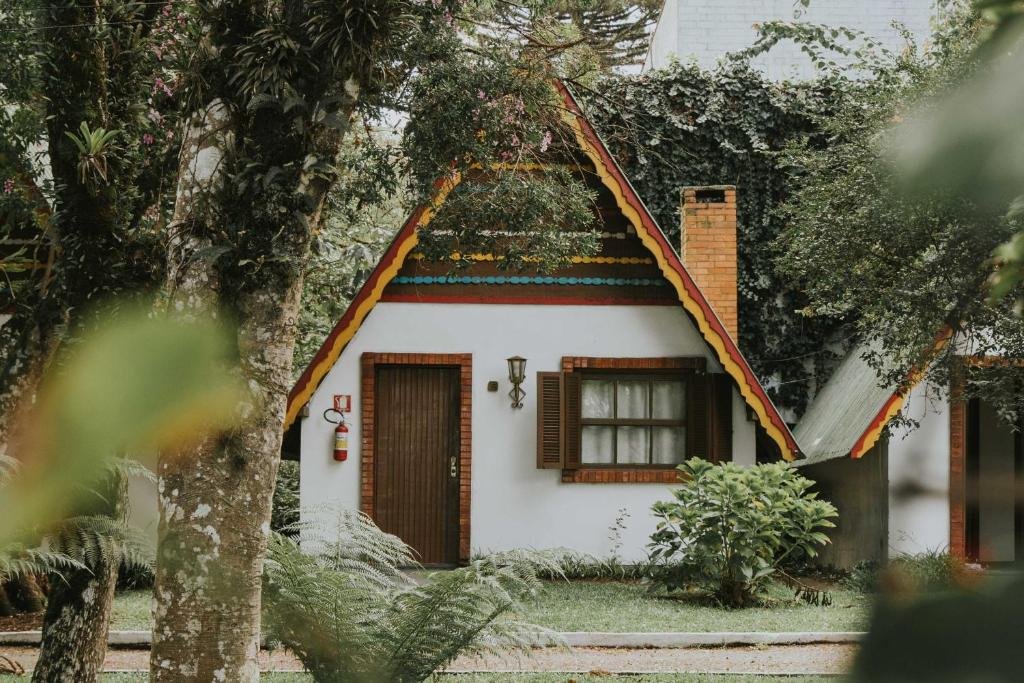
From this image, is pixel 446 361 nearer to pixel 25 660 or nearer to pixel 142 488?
pixel 142 488

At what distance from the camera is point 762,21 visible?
19.2m

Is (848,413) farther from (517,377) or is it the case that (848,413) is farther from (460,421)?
(460,421)

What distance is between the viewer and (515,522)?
13.3 metres

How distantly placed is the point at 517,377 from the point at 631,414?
1.43 m

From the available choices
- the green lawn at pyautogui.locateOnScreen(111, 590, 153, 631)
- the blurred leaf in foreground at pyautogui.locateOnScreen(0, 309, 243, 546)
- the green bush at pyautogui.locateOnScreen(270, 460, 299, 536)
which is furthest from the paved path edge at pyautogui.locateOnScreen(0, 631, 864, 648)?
the blurred leaf in foreground at pyautogui.locateOnScreen(0, 309, 243, 546)

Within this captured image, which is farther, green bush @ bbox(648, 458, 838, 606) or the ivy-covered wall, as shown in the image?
the ivy-covered wall

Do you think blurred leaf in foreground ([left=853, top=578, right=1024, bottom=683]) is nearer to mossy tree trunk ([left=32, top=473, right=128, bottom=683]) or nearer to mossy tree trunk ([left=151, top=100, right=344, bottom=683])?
mossy tree trunk ([left=151, top=100, right=344, bottom=683])

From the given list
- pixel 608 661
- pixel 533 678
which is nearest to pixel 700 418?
pixel 608 661

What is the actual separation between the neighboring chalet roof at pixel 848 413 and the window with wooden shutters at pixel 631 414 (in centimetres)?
125

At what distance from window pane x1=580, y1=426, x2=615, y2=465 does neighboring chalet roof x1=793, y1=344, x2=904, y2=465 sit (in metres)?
2.29

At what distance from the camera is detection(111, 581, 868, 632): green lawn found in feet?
32.0

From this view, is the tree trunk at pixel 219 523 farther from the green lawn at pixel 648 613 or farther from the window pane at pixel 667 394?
the window pane at pixel 667 394

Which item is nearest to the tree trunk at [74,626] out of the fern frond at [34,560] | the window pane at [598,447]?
the fern frond at [34,560]

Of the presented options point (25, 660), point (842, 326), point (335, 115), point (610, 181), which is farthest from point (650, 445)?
point (335, 115)
